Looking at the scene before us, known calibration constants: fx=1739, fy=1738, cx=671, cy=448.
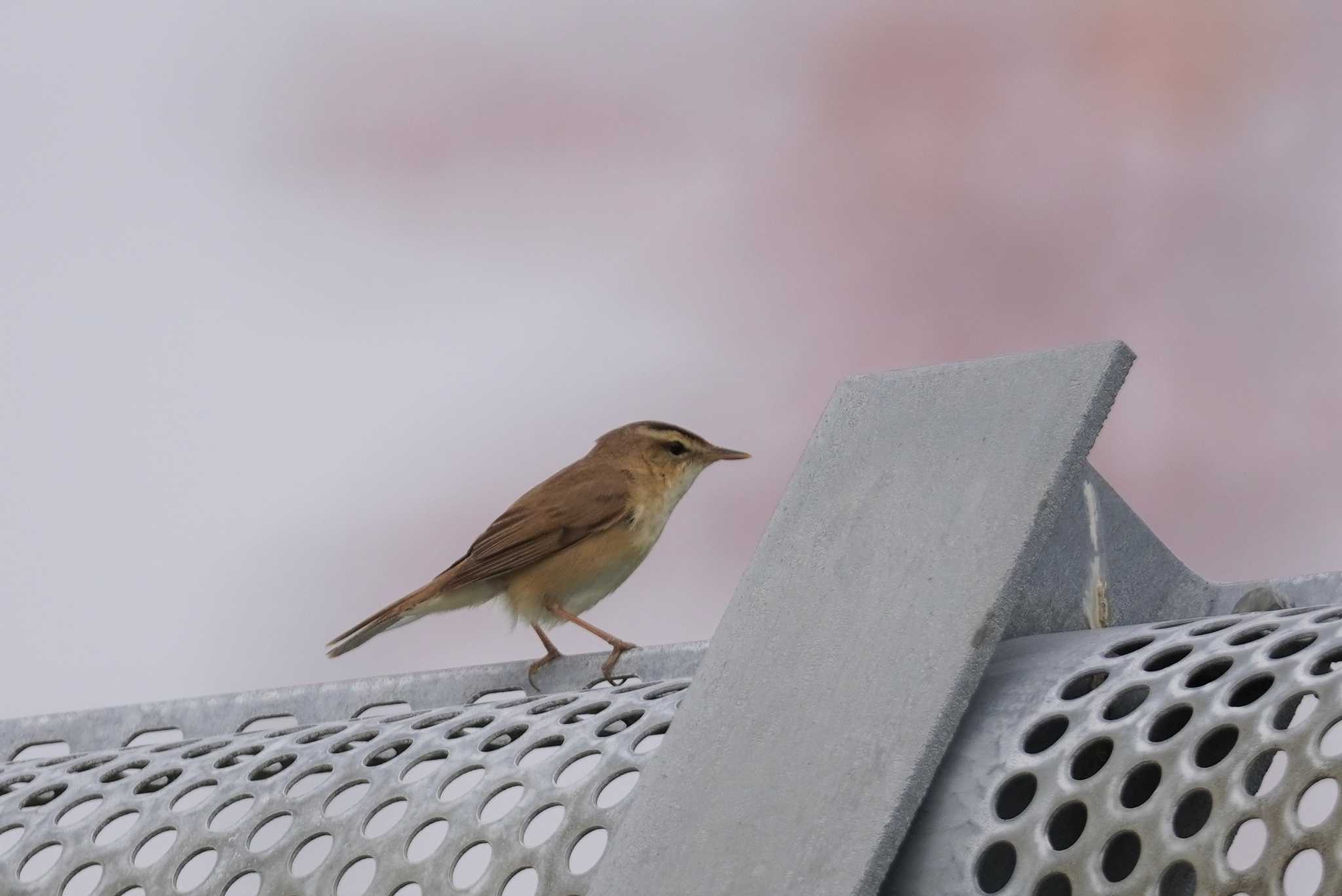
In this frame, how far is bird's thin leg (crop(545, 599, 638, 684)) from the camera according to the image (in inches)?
114

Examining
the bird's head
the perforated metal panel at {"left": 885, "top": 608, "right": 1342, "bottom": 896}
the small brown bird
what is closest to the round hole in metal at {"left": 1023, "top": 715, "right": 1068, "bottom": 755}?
the perforated metal panel at {"left": 885, "top": 608, "right": 1342, "bottom": 896}

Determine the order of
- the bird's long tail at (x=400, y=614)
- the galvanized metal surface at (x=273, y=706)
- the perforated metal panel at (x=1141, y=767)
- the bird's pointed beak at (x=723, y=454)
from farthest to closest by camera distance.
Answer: the bird's pointed beak at (x=723, y=454), the bird's long tail at (x=400, y=614), the galvanized metal surface at (x=273, y=706), the perforated metal panel at (x=1141, y=767)

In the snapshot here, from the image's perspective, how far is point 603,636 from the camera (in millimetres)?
4207

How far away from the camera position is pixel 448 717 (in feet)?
7.80

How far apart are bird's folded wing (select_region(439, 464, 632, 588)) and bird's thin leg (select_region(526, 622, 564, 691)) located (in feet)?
0.60

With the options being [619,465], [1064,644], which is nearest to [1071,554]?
[1064,644]

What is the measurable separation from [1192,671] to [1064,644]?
0.18 m

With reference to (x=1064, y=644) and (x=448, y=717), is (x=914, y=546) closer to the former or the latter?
(x=1064, y=644)

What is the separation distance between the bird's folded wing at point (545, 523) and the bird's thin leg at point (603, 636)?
0.45 ft

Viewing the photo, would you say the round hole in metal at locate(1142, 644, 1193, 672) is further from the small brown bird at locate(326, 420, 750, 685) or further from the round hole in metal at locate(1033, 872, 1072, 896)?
the small brown bird at locate(326, 420, 750, 685)

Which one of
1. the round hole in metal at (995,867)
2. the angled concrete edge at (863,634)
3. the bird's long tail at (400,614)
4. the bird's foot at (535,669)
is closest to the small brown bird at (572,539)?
the bird's long tail at (400,614)

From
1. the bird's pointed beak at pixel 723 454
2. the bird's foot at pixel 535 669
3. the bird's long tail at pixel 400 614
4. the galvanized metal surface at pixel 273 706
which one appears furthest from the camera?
the bird's pointed beak at pixel 723 454

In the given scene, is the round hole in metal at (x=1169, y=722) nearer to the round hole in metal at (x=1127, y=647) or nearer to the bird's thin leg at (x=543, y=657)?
the round hole in metal at (x=1127, y=647)

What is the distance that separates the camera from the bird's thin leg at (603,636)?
2.89 meters
